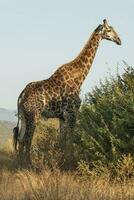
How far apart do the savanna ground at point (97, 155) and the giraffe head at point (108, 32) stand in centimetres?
323

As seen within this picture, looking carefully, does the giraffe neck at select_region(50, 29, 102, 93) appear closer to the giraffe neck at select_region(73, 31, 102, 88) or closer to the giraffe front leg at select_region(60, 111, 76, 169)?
the giraffe neck at select_region(73, 31, 102, 88)

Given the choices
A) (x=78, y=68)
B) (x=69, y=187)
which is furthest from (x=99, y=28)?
(x=69, y=187)

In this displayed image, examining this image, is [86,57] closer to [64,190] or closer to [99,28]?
[99,28]

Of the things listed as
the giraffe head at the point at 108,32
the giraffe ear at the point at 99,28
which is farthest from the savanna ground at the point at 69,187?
the giraffe ear at the point at 99,28

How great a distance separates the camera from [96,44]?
16.6 meters

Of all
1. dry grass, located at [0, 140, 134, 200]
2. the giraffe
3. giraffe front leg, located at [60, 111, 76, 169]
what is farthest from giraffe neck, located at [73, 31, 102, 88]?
dry grass, located at [0, 140, 134, 200]

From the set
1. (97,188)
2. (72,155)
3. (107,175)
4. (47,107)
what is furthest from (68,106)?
(97,188)

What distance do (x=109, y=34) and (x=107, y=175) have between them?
6.07 metres

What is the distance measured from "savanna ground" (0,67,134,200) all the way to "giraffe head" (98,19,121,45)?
3.23 m

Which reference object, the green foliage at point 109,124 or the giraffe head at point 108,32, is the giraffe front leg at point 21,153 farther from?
the giraffe head at point 108,32

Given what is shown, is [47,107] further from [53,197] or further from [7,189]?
[53,197]

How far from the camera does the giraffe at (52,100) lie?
588 inches

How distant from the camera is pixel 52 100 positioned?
50.1 ft

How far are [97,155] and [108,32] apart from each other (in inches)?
218
